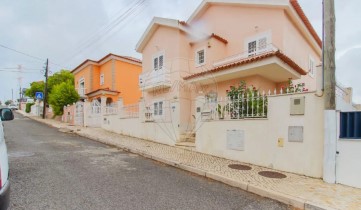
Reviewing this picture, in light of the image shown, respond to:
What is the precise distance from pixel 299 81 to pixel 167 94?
8155 mm

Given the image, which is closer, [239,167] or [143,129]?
[239,167]

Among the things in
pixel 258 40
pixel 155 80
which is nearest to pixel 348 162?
pixel 258 40

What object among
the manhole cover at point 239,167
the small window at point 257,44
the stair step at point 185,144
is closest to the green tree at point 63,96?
the stair step at point 185,144

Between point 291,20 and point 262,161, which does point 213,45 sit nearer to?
point 291,20

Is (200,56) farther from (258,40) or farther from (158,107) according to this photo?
(158,107)

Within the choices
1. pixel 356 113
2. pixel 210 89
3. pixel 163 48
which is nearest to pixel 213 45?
pixel 210 89

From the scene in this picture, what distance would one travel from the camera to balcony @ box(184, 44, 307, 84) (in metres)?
9.31

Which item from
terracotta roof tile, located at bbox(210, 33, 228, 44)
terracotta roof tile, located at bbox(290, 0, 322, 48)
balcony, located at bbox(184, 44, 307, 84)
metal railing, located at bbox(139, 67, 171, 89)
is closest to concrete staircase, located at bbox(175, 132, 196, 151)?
balcony, located at bbox(184, 44, 307, 84)

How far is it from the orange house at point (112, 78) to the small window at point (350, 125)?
2159 cm

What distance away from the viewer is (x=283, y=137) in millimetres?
6879

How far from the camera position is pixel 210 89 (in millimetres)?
13352

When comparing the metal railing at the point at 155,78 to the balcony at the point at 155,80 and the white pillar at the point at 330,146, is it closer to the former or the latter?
the balcony at the point at 155,80

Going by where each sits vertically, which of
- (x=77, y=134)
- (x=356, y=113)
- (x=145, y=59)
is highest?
(x=145, y=59)

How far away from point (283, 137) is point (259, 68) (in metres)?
4.05
